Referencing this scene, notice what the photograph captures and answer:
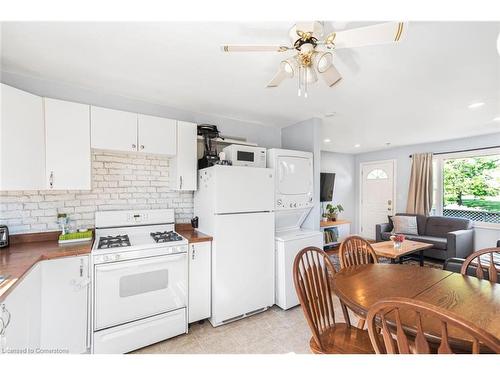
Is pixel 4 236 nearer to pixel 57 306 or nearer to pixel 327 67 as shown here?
pixel 57 306

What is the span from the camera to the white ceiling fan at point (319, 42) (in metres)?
1.04

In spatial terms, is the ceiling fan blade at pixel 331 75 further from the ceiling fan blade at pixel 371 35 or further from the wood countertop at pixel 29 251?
the wood countertop at pixel 29 251

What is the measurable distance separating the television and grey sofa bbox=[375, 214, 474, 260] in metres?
1.32

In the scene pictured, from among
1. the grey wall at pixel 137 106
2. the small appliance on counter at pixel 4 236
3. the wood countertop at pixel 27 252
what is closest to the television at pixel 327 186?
the grey wall at pixel 137 106

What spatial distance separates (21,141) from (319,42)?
2189 mm

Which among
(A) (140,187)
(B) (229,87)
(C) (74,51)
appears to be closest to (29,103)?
(C) (74,51)

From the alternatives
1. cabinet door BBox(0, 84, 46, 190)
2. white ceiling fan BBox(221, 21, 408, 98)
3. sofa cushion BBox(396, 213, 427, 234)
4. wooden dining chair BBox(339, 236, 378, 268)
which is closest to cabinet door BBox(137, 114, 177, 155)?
cabinet door BBox(0, 84, 46, 190)

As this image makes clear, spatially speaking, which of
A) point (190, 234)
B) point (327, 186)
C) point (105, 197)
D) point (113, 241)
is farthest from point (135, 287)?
point (327, 186)

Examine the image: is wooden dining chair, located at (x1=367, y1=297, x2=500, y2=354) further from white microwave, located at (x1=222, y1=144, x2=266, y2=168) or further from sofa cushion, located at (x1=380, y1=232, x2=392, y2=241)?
sofa cushion, located at (x1=380, y1=232, x2=392, y2=241)

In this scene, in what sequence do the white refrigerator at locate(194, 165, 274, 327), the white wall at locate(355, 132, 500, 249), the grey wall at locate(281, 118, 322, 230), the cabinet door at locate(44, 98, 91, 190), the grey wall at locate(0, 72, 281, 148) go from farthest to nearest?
the white wall at locate(355, 132, 500, 249) < the grey wall at locate(281, 118, 322, 230) < the white refrigerator at locate(194, 165, 274, 327) < the grey wall at locate(0, 72, 281, 148) < the cabinet door at locate(44, 98, 91, 190)

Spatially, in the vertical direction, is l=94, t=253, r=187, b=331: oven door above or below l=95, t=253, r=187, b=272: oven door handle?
below

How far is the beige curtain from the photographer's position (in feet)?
15.6

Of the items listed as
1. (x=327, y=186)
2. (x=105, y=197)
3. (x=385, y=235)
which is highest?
(x=327, y=186)

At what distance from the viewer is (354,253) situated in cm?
196
